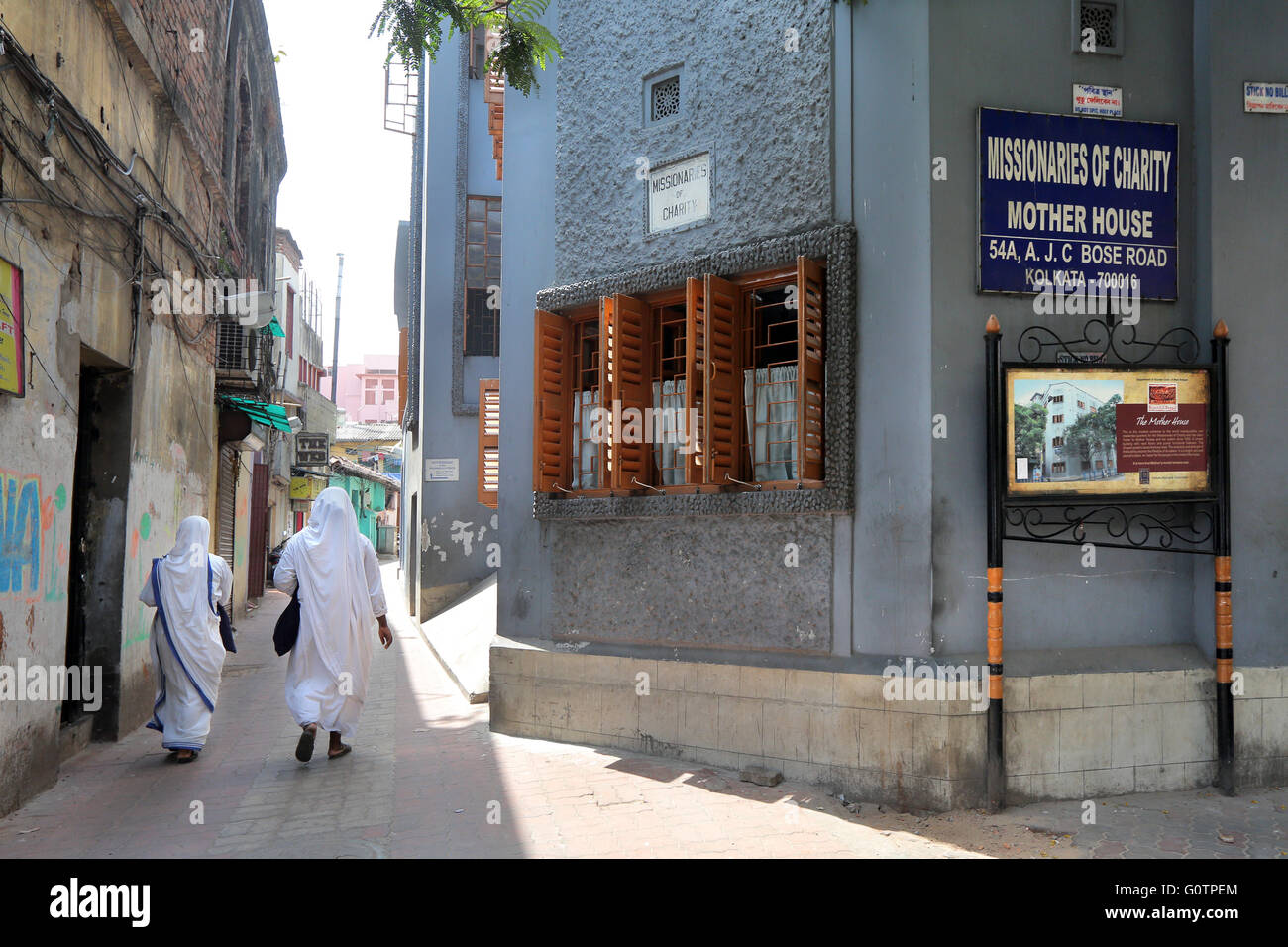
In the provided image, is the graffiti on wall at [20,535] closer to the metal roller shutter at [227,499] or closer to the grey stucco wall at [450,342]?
the metal roller shutter at [227,499]

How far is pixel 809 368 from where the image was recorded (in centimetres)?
629

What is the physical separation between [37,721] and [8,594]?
2.83 ft

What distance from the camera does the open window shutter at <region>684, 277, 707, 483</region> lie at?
6.77 metres

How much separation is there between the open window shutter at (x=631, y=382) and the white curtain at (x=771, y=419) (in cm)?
91

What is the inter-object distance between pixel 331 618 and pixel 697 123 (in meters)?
4.44

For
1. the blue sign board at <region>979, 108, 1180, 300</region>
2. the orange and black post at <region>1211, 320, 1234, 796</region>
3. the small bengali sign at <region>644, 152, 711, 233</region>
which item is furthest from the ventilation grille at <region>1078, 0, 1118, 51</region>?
the small bengali sign at <region>644, 152, 711, 233</region>

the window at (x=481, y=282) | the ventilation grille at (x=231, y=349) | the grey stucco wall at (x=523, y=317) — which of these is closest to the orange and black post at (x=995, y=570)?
the grey stucco wall at (x=523, y=317)

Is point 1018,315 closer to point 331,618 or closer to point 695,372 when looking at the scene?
point 695,372

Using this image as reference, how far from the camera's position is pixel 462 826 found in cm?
539

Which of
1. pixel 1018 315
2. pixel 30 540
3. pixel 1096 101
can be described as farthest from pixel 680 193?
pixel 30 540

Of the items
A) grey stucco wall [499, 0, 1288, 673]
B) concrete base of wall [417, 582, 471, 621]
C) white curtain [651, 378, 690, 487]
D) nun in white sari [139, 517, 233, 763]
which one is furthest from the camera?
concrete base of wall [417, 582, 471, 621]

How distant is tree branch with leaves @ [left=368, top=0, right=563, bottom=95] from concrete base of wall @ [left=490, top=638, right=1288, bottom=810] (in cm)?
414

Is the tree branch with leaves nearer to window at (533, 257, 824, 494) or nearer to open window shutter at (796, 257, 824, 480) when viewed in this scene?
window at (533, 257, 824, 494)

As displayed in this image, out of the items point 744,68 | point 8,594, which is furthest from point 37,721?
point 744,68
